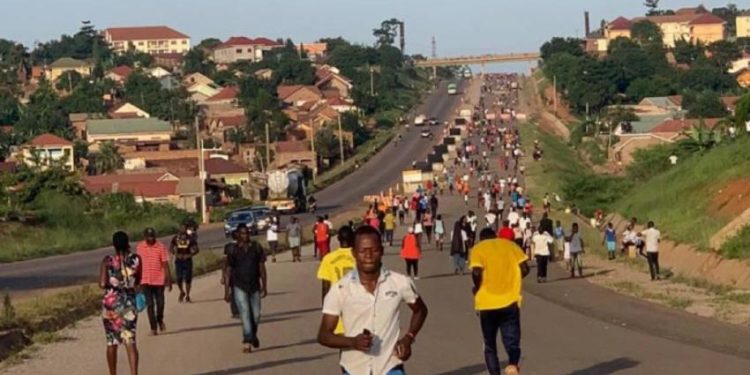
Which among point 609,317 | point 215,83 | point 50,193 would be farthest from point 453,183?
point 215,83

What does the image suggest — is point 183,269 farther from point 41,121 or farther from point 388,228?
point 41,121

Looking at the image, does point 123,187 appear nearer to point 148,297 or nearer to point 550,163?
point 550,163

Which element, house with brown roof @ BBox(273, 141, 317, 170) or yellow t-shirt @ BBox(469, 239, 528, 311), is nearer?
yellow t-shirt @ BBox(469, 239, 528, 311)

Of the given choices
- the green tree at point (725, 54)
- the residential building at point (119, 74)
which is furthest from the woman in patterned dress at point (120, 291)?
the green tree at point (725, 54)

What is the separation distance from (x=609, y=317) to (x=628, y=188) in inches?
1425

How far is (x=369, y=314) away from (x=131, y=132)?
112 m

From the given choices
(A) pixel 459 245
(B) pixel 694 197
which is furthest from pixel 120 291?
(B) pixel 694 197

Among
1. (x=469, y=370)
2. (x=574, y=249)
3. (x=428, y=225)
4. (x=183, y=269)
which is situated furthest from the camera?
(x=428, y=225)

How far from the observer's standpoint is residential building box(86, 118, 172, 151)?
115 metres

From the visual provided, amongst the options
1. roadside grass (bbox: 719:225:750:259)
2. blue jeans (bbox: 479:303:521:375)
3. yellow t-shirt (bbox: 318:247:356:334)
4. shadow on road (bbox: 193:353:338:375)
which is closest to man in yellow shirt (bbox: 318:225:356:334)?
yellow t-shirt (bbox: 318:247:356:334)

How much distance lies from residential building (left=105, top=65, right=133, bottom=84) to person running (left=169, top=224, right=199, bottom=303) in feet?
447

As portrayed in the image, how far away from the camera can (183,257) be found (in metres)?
25.6

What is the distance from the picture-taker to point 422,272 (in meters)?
33.5

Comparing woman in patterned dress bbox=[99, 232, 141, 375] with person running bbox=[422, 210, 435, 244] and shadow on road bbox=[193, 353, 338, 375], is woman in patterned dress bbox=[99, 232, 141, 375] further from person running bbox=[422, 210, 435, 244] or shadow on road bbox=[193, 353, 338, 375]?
person running bbox=[422, 210, 435, 244]
